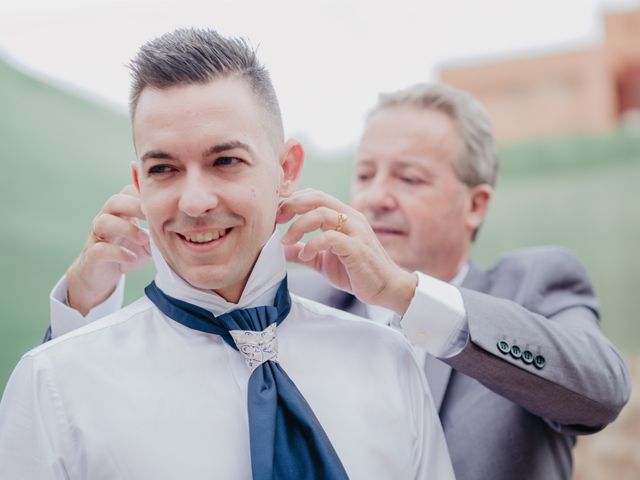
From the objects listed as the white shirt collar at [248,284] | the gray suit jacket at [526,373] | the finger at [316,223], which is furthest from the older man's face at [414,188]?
the white shirt collar at [248,284]

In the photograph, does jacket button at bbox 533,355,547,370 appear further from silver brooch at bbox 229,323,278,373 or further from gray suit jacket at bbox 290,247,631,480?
silver brooch at bbox 229,323,278,373

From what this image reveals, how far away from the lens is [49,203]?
248 cm

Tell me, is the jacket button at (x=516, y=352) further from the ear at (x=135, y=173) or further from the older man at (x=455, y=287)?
the ear at (x=135, y=173)

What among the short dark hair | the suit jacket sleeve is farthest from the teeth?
the suit jacket sleeve

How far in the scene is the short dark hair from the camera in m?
1.40

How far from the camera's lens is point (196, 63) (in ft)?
4.59

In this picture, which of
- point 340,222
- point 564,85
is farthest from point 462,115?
point 564,85

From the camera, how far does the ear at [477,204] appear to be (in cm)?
246

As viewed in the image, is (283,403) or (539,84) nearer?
(283,403)

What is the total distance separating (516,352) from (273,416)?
1.98ft

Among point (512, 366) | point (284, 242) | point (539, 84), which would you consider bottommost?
point (539, 84)

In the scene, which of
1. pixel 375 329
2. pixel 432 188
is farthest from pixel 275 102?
pixel 432 188

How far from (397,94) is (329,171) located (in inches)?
49.8

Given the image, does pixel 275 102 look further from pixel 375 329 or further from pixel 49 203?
pixel 49 203
